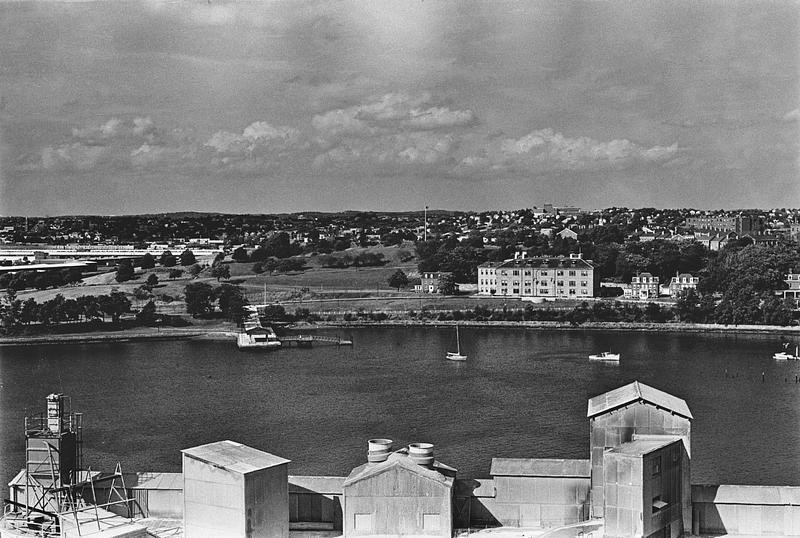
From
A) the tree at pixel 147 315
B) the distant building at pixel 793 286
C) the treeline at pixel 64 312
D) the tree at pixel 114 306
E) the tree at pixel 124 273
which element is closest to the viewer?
the treeline at pixel 64 312

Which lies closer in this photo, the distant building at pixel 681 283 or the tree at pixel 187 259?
the distant building at pixel 681 283

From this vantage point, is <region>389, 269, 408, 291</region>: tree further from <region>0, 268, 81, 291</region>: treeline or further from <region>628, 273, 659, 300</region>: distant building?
<region>0, 268, 81, 291</region>: treeline

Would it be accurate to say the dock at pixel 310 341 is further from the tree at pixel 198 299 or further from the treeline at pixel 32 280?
the treeline at pixel 32 280

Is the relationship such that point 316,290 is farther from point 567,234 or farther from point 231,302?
point 567,234

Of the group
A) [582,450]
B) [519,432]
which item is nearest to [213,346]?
[519,432]

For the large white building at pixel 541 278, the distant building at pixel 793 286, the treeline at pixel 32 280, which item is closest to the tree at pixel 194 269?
the treeline at pixel 32 280

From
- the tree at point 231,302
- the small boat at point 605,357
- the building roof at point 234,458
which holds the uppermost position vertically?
the building roof at point 234,458
